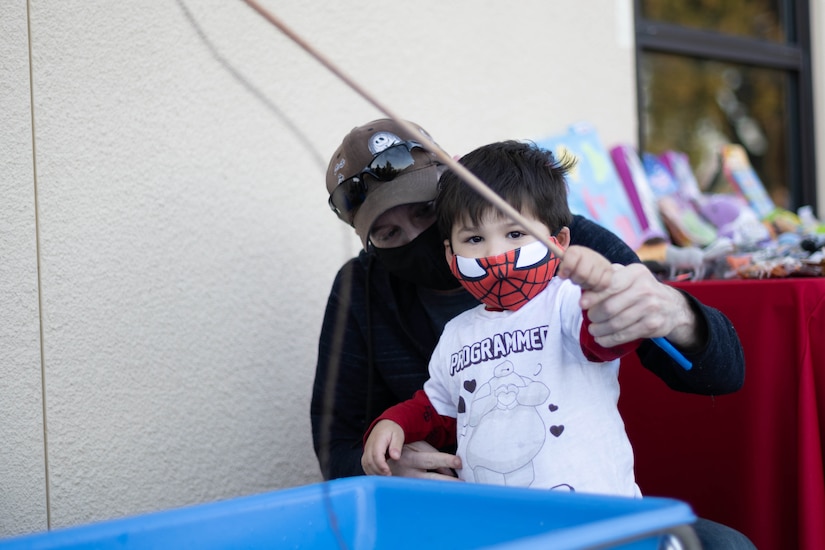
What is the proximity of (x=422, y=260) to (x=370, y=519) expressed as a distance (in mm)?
541

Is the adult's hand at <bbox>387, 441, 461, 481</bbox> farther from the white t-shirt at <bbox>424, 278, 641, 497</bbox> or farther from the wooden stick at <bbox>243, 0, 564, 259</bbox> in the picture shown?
the wooden stick at <bbox>243, 0, 564, 259</bbox>

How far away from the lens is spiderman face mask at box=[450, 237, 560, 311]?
1250 mm

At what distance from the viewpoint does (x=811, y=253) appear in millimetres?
1865

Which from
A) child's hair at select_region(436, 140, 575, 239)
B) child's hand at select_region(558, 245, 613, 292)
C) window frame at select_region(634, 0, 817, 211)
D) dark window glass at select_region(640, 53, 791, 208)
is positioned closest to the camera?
child's hand at select_region(558, 245, 613, 292)

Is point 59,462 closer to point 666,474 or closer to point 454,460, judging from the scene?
point 454,460

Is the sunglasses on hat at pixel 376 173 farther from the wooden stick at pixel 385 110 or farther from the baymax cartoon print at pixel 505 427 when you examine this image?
the wooden stick at pixel 385 110

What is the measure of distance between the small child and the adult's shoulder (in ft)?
0.65

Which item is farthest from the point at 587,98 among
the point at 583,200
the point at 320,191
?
the point at 320,191

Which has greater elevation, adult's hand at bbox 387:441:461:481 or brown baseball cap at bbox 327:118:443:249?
brown baseball cap at bbox 327:118:443:249

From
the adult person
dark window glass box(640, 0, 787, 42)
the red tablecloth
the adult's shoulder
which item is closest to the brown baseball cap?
the adult person

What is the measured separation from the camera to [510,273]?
4.12ft

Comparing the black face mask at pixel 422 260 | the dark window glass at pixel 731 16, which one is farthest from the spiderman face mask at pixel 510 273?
the dark window glass at pixel 731 16

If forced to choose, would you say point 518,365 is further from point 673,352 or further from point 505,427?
point 673,352

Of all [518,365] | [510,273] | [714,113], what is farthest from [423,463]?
[714,113]
